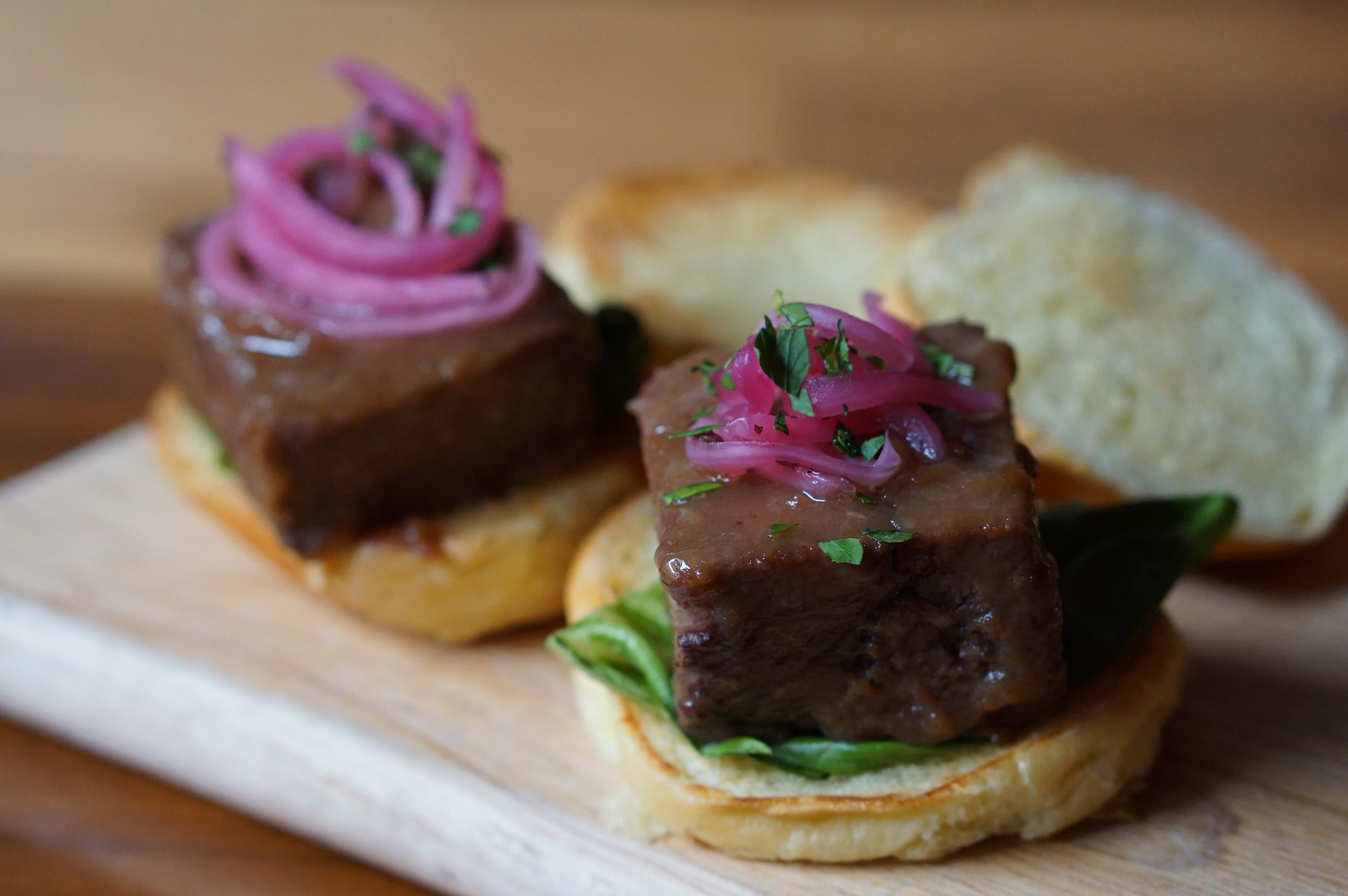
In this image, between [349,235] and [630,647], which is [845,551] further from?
[349,235]

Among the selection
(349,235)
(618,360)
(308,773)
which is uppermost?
(349,235)

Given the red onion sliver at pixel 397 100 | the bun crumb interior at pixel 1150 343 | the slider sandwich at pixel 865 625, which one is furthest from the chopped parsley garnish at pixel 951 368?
the red onion sliver at pixel 397 100

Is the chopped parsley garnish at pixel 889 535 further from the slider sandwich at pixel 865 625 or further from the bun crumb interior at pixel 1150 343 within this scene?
the bun crumb interior at pixel 1150 343

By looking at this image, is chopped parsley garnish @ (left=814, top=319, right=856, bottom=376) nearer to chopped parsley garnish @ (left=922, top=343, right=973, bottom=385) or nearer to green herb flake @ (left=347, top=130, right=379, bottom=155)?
chopped parsley garnish @ (left=922, top=343, right=973, bottom=385)

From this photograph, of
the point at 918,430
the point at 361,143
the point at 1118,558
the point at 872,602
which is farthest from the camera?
the point at 361,143

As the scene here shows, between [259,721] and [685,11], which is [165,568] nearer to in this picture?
[259,721]

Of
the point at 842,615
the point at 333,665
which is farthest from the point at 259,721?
the point at 842,615

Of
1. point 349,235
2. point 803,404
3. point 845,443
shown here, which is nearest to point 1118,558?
point 845,443
